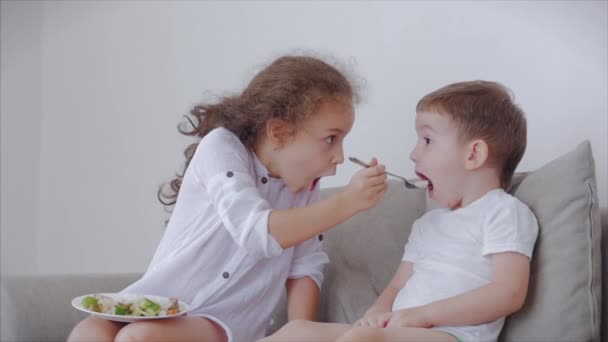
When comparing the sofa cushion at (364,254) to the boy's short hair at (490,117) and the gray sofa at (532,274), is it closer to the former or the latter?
the gray sofa at (532,274)

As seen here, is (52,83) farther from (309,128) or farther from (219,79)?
(309,128)

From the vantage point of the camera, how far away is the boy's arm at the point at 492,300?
4.77ft

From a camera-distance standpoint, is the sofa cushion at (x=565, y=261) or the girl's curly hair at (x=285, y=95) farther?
the girl's curly hair at (x=285, y=95)

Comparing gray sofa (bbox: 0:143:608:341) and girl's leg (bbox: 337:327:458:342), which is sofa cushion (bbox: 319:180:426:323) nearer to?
gray sofa (bbox: 0:143:608:341)

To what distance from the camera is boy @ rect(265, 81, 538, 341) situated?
1.46 metres

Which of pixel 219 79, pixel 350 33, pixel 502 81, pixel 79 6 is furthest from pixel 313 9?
pixel 79 6

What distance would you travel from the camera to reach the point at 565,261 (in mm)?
1467

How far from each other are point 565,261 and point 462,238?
0.19m

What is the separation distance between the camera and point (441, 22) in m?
2.16

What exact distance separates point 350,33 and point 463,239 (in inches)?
35.9

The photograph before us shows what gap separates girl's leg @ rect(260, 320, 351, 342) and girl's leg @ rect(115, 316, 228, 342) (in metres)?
0.17

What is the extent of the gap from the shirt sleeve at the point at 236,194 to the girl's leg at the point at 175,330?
0.54 ft

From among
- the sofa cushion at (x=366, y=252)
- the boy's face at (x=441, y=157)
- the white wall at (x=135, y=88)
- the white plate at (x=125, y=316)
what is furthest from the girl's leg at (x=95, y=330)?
the white wall at (x=135, y=88)

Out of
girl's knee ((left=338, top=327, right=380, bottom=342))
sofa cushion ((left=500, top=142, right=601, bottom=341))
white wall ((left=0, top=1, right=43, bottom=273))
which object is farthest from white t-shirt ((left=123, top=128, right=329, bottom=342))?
white wall ((left=0, top=1, right=43, bottom=273))
